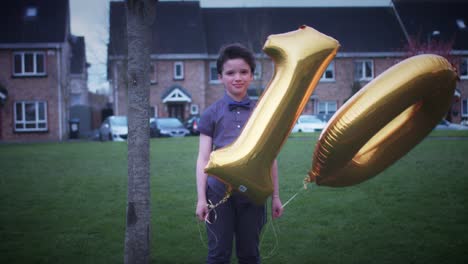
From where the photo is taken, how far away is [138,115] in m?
3.38

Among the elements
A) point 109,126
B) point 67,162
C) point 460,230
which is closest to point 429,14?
point 109,126

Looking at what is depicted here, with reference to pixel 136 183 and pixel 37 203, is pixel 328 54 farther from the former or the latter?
pixel 37 203

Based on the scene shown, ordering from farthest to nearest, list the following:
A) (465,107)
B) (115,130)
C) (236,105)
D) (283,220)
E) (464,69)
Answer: (465,107) < (464,69) < (115,130) < (283,220) < (236,105)

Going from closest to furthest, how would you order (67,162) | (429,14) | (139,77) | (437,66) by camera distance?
(437,66), (139,77), (67,162), (429,14)

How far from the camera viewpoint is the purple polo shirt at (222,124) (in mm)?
2795

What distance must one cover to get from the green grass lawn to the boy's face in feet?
3.50

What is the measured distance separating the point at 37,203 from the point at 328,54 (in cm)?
518

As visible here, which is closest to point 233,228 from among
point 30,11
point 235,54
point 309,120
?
point 235,54

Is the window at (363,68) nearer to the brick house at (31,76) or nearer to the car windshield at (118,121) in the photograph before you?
the car windshield at (118,121)

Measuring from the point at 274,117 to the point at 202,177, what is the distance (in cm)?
64

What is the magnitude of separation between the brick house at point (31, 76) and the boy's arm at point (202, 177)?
26.4 m

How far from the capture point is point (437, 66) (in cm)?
249

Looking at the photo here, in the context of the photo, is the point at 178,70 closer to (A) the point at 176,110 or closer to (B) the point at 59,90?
(A) the point at 176,110

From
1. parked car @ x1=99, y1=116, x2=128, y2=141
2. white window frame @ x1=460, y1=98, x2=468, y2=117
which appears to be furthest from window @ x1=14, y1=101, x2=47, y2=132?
white window frame @ x1=460, y1=98, x2=468, y2=117
